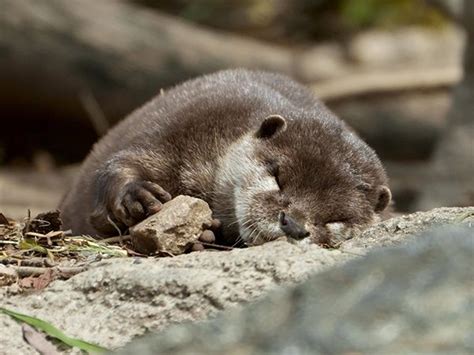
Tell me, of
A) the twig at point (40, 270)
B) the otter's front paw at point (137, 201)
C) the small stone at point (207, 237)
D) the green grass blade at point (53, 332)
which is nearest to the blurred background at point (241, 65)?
the otter's front paw at point (137, 201)

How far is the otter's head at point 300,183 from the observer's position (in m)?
4.13

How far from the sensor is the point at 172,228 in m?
4.05

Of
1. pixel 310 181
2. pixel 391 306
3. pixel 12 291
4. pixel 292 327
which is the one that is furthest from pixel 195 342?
pixel 310 181

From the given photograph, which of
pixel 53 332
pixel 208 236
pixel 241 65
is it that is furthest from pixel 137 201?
pixel 241 65

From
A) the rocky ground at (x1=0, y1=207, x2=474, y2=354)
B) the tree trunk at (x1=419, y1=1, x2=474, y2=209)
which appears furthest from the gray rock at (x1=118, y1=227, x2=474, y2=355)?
the tree trunk at (x1=419, y1=1, x2=474, y2=209)

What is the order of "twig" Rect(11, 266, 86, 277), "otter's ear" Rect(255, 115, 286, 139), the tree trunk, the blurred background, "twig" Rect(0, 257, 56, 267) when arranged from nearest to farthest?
"twig" Rect(11, 266, 86, 277), "twig" Rect(0, 257, 56, 267), "otter's ear" Rect(255, 115, 286, 139), the tree trunk, the blurred background

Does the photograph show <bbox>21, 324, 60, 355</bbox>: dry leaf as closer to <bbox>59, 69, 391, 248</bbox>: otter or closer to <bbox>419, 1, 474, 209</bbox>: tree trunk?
<bbox>59, 69, 391, 248</bbox>: otter

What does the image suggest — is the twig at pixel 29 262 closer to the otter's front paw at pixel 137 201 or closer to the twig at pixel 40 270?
the twig at pixel 40 270

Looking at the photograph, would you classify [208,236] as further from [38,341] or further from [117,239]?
[38,341]

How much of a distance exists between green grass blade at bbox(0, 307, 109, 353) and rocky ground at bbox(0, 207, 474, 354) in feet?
0.10

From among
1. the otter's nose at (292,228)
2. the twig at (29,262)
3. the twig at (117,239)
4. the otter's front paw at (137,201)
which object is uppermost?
the otter's front paw at (137,201)

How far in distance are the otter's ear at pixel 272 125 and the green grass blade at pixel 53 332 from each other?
1.51m

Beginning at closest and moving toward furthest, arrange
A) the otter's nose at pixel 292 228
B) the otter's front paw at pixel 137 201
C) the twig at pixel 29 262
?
the twig at pixel 29 262 < the otter's nose at pixel 292 228 < the otter's front paw at pixel 137 201

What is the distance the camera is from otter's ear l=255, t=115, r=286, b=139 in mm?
4488
